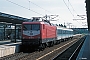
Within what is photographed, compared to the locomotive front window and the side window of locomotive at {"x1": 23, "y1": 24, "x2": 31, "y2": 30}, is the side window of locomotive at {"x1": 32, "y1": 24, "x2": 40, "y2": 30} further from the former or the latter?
the side window of locomotive at {"x1": 23, "y1": 24, "x2": 31, "y2": 30}

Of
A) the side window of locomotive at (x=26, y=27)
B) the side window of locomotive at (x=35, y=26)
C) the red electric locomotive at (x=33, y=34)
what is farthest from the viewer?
the side window of locomotive at (x=26, y=27)

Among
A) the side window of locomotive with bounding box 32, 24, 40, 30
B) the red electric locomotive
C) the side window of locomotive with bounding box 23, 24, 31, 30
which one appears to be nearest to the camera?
the red electric locomotive

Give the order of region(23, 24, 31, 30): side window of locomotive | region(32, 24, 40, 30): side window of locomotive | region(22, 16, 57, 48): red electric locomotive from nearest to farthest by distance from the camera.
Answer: region(22, 16, 57, 48): red electric locomotive < region(32, 24, 40, 30): side window of locomotive < region(23, 24, 31, 30): side window of locomotive

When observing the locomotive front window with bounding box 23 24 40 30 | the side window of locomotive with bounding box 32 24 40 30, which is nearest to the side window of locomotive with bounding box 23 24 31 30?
the locomotive front window with bounding box 23 24 40 30

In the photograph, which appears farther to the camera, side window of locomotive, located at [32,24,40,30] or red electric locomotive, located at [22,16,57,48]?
side window of locomotive, located at [32,24,40,30]

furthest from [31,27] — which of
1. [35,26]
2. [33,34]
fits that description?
[33,34]

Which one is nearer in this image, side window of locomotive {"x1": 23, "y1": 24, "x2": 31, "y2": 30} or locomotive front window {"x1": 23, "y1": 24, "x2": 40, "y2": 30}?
locomotive front window {"x1": 23, "y1": 24, "x2": 40, "y2": 30}

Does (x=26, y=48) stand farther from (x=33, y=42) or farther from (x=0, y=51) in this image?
(x=0, y=51)

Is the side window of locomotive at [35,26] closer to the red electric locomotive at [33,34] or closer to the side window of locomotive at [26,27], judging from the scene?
the red electric locomotive at [33,34]

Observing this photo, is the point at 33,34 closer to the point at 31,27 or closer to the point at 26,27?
the point at 31,27

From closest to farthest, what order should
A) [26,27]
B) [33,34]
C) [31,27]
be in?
[33,34] < [31,27] < [26,27]

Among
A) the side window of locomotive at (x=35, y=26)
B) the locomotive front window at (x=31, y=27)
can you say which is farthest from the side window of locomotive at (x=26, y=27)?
the side window of locomotive at (x=35, y=26)

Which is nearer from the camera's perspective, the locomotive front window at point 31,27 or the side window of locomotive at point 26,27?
the locomotive front window at point 31,27

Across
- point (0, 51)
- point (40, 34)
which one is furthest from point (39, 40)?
point (0, 51)
